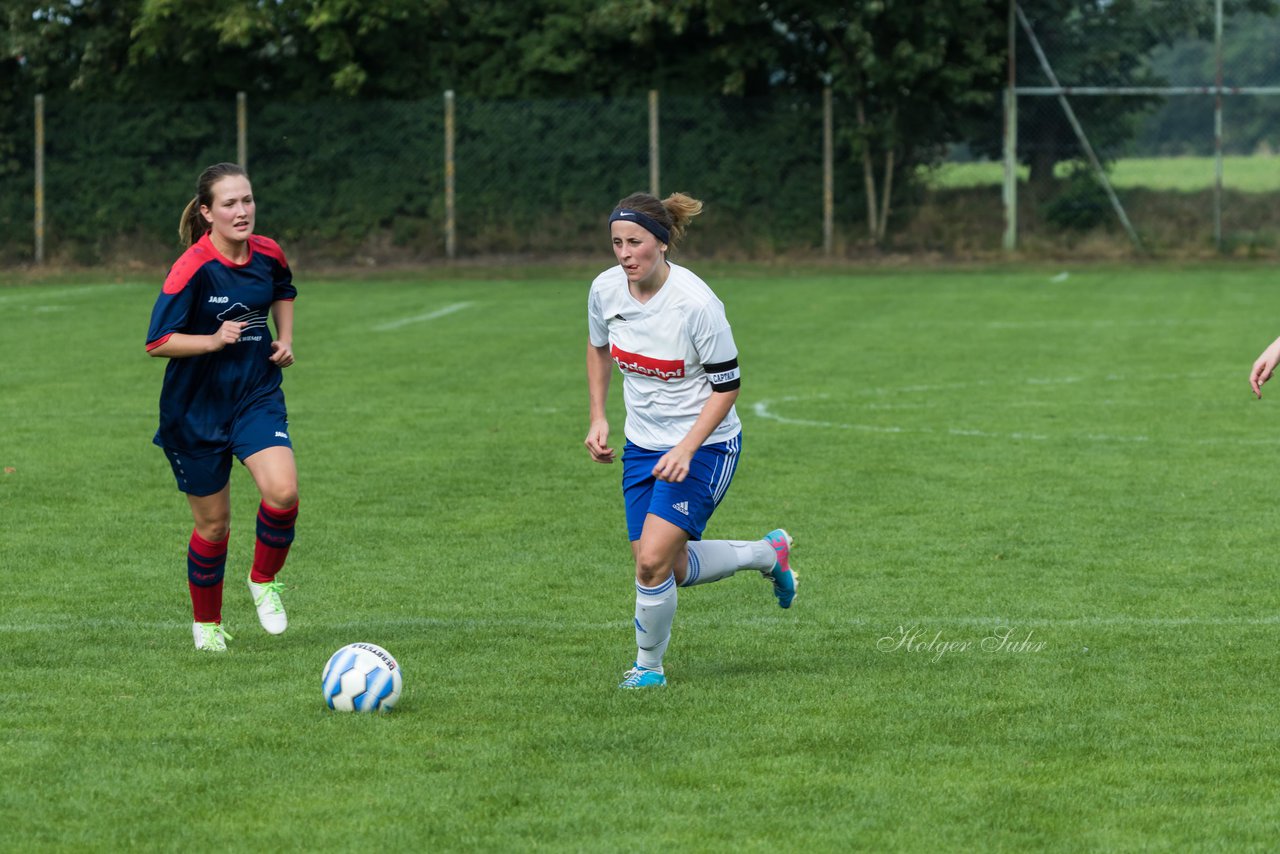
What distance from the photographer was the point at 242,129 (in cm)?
3256

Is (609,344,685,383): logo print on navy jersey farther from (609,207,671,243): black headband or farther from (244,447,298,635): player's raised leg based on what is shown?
(244,447,298,635): player's raised leg

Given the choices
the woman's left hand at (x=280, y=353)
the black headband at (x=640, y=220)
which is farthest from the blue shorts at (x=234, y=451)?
the black headband at (x=640, y=220)

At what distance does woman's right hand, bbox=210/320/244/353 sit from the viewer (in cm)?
711

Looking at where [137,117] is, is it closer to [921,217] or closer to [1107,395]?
[921,217]

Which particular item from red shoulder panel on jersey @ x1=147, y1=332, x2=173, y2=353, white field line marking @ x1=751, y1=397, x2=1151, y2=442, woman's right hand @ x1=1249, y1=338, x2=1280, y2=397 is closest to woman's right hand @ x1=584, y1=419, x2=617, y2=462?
red shoulder panel on jersey @ x1=147, y1=332, x2=173, y2=353

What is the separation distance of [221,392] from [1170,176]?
2788 cm

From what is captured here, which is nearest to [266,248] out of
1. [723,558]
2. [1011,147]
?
[723,558]

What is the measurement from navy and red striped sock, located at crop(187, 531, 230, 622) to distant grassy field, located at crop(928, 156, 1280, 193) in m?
26.1

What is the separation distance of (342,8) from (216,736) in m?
27.6

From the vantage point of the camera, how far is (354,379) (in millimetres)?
17172

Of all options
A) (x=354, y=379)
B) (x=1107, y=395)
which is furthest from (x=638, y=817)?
(x=354, y=379)

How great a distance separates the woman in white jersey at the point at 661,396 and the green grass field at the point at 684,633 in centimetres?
46

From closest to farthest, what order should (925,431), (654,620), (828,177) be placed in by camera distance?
(654,620), (925,431), (828,177)

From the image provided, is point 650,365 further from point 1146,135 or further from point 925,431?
point 1146,135
